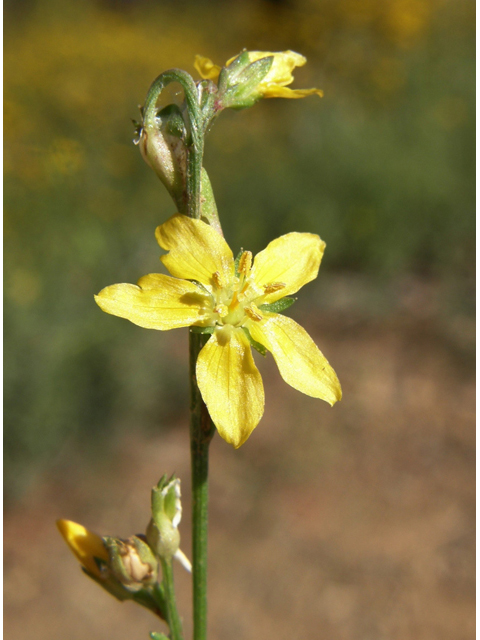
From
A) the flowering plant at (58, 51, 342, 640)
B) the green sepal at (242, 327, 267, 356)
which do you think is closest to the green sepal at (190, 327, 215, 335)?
the flowering plant at (58, 51, 342, 640)

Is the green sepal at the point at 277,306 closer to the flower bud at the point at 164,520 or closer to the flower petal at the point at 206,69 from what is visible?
the flower bud at the point at 164,520

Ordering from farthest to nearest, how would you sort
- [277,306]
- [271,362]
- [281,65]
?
[271,362] < [281,65] < [277,306]

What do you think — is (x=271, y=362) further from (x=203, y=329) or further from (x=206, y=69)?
(x=203, y=329)

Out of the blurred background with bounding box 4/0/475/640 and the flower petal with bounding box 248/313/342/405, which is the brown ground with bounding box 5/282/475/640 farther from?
the flower petal with bounding box 248/313/342/405

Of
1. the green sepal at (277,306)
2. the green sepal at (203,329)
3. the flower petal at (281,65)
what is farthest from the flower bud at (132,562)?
the flower petal at (281,65)

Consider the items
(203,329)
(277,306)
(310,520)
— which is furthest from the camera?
(310,520)

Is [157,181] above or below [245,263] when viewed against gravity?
above

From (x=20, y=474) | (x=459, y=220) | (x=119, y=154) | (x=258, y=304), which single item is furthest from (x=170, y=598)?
(x=459, y=220)

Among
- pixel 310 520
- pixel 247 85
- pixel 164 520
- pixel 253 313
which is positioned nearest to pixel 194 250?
pixel 253 313
